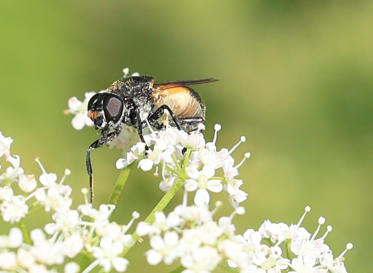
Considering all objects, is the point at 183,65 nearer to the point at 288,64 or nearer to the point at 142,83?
the point at 288,64

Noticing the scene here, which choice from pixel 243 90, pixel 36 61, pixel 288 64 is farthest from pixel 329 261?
pixel 288 64

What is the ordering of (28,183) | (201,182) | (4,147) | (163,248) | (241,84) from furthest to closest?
(241,84)
(4,147)
(201,182)
(28,183)
(163,248)

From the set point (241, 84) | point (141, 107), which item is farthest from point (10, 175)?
point (241, 84)

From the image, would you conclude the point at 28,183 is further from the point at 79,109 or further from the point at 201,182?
the point at 79,109

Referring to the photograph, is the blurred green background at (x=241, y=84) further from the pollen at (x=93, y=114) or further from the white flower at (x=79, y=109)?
the pollen at (x=93, y=114)

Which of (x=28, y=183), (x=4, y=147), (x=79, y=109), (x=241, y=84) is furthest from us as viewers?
(x=241, y=84)

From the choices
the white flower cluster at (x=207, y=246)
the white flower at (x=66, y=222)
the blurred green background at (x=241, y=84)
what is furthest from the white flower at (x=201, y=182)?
the blurred green background at (x=241, y=84)
